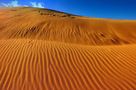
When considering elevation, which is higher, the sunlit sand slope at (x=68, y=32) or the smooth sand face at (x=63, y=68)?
the smooth sand face at (x=63, y=68)

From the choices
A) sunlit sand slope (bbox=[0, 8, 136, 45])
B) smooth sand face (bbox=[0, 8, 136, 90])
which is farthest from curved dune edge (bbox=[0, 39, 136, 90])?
sunlit sand slope (bbox=[0, 8, 136, 45])

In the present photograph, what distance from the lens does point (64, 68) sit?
636cm

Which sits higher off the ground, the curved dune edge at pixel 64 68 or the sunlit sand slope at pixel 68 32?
the curved dune edge at pixel 64 68

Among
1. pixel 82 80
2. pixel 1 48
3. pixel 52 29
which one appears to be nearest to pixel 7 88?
pixel 82 80

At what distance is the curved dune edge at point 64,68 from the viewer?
542 centimetres

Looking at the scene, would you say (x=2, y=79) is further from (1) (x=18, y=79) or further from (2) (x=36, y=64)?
(2) (x=36, y=64)

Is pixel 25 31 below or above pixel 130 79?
below

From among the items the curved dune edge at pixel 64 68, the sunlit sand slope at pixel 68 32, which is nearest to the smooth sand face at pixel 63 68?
the curved dune edge at pixel 64 68

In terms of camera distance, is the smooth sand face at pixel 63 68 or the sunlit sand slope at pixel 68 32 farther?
the sunlit sand slope at pixel 68 32

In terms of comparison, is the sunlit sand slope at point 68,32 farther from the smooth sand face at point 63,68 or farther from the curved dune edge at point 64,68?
the curved dune edge at point 64,68

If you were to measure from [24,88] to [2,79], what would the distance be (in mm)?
849

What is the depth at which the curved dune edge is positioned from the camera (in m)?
5.42

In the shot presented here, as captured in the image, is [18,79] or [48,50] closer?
[18,79]

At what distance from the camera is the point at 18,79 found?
18.4 ft
